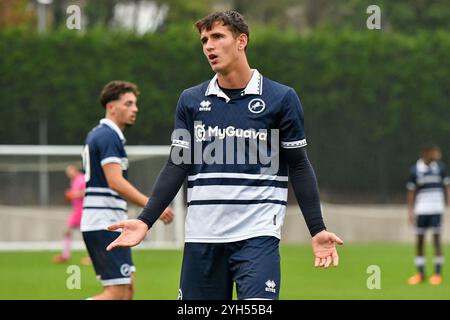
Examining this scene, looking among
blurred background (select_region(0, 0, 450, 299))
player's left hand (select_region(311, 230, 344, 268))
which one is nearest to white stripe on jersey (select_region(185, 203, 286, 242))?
player's left hand (select_region(311, 230, 344, 268))

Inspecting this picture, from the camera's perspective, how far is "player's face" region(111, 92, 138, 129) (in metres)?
10.1

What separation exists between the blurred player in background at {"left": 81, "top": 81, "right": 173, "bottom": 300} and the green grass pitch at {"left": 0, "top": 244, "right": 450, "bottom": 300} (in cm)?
424

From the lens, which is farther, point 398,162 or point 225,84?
point 398,162

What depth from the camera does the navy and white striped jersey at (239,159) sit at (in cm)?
688

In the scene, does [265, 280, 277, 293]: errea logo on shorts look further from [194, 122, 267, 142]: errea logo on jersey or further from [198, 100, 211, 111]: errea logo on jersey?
[198, 100, 211, 111]: errea logo on jersey

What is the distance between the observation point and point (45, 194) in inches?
987

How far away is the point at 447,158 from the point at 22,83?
1071 centimetres

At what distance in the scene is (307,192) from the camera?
6.90m

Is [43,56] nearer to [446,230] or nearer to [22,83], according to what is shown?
[22,83]

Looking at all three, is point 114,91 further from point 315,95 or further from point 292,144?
point 315,95

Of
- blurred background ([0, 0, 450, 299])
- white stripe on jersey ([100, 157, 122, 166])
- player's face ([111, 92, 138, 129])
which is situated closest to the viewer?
white stripe on jersey ([100, 157, 122, 166])

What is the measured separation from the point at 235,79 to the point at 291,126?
1.53 ft

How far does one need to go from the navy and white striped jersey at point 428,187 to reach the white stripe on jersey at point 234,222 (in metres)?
11.4

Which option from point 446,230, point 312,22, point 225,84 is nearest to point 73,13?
point 225,84
